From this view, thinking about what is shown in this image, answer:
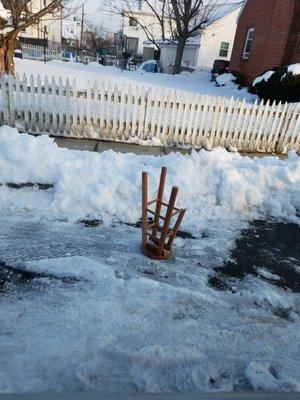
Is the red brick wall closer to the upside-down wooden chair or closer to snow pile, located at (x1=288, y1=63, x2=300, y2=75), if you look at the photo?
snow pile, located at (x1=288, y1=63, x2=300, y2=75)

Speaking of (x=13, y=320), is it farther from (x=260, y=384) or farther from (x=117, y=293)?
(x=260, y=384)

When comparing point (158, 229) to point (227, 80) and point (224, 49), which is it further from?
point (224, 49)

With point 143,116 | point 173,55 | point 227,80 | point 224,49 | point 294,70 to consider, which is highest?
point 224,49

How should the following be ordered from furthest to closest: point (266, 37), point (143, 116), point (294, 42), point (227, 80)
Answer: point (227, 80)
point (266, 37)
point (294, 42)
point (143, 116)

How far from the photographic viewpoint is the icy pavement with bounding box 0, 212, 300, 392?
8.00 feet

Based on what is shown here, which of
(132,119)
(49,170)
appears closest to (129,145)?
(132,119)

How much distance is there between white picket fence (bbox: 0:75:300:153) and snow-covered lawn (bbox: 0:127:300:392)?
7.80ft

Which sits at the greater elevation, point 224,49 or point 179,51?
point 224,49

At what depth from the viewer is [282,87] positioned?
13.0 metres

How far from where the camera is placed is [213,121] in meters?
8.48

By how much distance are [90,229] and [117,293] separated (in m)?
1.36

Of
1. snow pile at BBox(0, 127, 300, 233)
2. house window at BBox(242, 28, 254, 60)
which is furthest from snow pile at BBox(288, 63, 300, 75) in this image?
snow pile at BBox(0, 127, 300, 233)

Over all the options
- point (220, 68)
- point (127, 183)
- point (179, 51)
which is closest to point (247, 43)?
point (220, 68)

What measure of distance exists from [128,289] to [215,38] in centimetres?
3225
